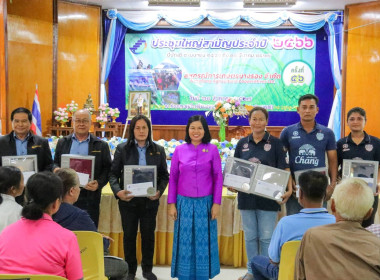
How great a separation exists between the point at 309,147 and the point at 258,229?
72cm

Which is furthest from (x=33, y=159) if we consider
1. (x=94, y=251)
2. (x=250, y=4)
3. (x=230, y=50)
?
(x=230, y=50)

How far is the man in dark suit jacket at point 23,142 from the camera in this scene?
3.24 m

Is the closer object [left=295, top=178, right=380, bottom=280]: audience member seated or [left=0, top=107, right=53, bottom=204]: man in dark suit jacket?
[left=295, top=178, right=380, bottom=280]: audience member seated

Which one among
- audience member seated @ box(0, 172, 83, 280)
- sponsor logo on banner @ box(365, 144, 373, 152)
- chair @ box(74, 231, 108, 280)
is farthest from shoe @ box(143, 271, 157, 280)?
sponsor logo on banner @ box(365, 144, 373, 152)

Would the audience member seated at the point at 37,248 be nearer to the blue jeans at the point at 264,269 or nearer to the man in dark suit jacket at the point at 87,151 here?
the blue jeans at the point at 264,269

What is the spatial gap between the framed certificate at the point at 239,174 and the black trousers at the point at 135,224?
638 mm

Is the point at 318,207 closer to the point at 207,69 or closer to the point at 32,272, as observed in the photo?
the point at 32,272

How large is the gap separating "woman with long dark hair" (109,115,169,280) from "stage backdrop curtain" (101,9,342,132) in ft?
19.6

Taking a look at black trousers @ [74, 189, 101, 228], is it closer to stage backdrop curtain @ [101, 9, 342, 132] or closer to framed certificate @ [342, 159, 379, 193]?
framed certificate @ [342, 159, 379, 193]

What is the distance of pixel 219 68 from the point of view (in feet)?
30.8

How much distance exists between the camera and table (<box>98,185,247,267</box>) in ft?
12.8

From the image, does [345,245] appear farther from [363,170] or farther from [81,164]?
[81,164]

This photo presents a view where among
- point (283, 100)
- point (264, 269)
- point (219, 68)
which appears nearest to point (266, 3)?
point (219, 68)

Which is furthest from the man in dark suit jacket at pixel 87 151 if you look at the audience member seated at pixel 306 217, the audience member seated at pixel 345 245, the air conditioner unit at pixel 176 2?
the air conditioner unit at pixel 176 2
